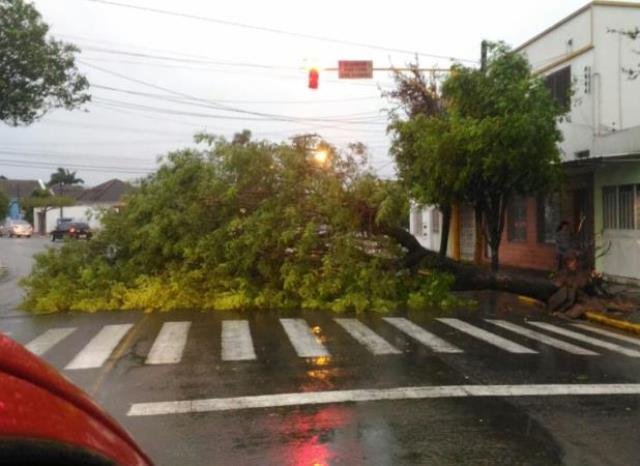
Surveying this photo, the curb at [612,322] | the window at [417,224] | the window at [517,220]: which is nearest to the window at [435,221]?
the window at [417,224]

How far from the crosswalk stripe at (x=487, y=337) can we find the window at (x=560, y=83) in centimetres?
998

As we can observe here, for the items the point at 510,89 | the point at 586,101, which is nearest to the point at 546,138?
the point at 510,89

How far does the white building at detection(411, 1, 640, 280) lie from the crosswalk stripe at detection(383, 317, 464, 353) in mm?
7440

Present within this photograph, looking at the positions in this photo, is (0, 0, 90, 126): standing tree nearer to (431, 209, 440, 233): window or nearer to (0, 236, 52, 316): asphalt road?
(0, 236, 52, 316): asphalt road

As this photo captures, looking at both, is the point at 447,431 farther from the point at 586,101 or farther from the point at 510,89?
the point at 586,101

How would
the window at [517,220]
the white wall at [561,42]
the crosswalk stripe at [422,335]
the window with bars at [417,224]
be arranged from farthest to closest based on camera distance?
the window with bars at [417,224] → the window at [517,220] → the white wall at [561,42] → the crosswalk stripe at [422,335]

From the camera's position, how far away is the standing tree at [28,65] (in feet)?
56.1

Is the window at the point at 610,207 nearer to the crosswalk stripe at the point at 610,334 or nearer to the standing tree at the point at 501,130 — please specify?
the standing tree at the point at 501,130

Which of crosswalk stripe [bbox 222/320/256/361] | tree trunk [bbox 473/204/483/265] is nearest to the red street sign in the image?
tree trunk [bbox 473/204/483/265]

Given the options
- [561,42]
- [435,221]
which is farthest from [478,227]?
[435,221]

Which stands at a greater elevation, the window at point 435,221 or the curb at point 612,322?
the window at point 435,221

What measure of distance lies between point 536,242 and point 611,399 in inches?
663

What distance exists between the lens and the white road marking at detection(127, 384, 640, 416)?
281 inches

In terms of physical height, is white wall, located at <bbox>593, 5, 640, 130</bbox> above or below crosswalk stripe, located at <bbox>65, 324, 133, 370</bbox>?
above
